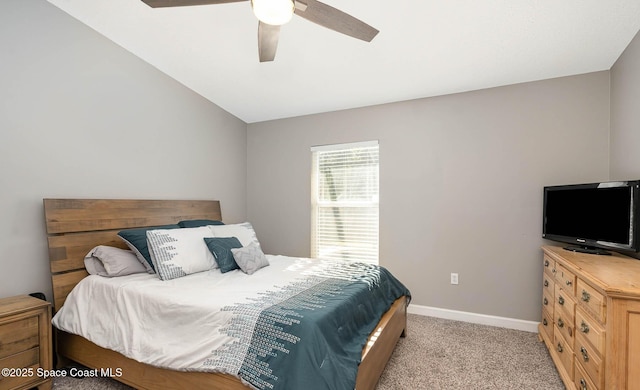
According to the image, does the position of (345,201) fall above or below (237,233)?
above

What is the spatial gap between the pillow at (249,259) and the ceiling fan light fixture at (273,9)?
6.00ft

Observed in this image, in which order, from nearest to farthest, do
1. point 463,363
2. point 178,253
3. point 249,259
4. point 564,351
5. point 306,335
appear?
point 306,335, point 564,351, point 463,363, point 178,253, point 249,259

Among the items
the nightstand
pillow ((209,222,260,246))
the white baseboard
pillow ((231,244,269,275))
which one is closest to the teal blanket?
pillow ((231,244,269,275))

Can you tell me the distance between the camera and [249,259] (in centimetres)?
266

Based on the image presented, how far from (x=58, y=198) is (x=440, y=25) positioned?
3.31m

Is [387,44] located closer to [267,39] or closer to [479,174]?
[267,39]

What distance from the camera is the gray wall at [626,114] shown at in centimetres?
229

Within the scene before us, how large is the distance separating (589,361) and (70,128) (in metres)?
3.99

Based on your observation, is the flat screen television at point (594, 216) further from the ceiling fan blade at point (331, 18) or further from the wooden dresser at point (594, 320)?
the ceiling fan blade at point (331, 18)

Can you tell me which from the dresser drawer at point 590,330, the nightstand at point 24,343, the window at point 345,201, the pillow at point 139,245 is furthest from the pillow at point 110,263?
the dresser drawer at point 590,330

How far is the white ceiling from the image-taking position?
7.20ft

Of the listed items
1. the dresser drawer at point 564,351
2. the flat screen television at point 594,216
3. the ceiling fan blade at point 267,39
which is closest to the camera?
the ceiling fan blade at point 267,39

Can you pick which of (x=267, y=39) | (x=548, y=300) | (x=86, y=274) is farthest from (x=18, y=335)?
(x=548, y=300)

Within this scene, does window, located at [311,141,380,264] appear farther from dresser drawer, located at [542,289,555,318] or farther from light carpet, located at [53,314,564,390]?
dresser drawer, located at [542,289,555,318]
